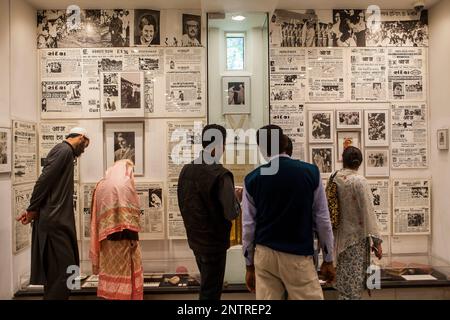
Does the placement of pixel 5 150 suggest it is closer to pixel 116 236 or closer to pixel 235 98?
pixel 116 236

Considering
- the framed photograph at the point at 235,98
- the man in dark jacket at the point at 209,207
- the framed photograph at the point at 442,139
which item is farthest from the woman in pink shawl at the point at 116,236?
the framed photograph at the point at 442,139

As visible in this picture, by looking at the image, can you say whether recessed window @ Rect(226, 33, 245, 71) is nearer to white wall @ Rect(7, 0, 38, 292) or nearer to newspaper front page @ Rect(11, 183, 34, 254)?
white wall @ Rect(7, 0, 38, 292)

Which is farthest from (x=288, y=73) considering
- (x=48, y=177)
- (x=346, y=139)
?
(x=48, y=177)

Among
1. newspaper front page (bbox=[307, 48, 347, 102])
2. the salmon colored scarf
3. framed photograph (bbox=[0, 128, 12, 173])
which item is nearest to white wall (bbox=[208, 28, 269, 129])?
newspaper front page (bbox=[307, 48, 347, 102])

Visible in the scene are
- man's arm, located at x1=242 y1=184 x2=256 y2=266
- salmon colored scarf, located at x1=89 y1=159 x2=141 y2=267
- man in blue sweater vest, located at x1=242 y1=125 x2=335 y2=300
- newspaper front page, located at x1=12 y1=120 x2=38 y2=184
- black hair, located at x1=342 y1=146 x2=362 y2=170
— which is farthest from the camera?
newspaper front page, located at x1=12 y1=120 x2=38 y2=184

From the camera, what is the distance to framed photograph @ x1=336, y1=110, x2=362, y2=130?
3.38 m

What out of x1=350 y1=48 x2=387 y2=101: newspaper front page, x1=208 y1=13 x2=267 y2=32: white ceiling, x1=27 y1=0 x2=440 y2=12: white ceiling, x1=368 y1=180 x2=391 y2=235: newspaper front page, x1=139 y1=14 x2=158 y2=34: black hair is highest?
x1=27 y1=0 x2=440 y2=12: white ceiling

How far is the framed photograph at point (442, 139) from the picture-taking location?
10.6 ft

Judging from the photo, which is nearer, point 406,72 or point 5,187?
point 5,187

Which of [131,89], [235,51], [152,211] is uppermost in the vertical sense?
[235,51]

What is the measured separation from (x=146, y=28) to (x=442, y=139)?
2645mm

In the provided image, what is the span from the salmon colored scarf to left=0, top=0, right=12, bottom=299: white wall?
2.42 ft

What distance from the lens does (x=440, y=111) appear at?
3.30m
